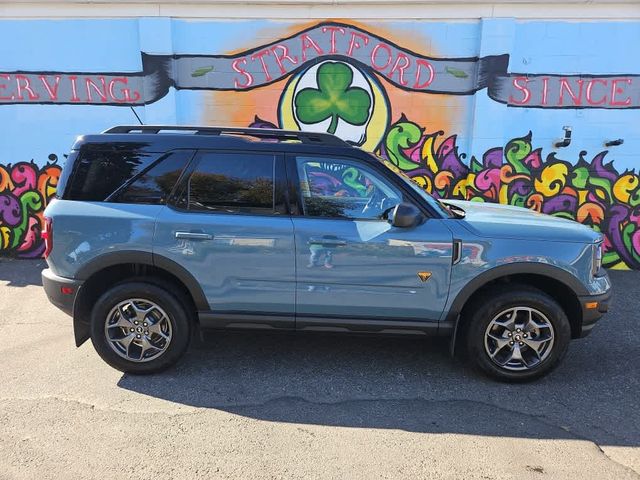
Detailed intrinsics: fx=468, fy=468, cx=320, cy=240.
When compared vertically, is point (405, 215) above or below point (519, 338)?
above

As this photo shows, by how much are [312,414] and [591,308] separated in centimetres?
218

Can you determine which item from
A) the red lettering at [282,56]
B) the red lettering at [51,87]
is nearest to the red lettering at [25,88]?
the red lettering at [51,87]

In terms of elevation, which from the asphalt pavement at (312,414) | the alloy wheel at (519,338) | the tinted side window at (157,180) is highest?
the tinted side window at (157,180)

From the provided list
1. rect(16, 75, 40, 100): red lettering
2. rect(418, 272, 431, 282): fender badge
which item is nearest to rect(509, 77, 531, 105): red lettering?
rect(418, 272, 431, 282): fender badge

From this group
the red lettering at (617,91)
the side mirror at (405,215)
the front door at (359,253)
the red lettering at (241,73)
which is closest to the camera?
the side mirror at (405,215)

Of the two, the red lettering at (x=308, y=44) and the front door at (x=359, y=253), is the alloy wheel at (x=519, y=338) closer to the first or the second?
the front door at (x=359, y=253)

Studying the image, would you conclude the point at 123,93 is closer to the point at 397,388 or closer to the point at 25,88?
the point at 25,88

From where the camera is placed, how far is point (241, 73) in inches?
267

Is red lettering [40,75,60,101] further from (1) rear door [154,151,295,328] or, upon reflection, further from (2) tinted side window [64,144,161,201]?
(1) rear door [154,151,295,328]

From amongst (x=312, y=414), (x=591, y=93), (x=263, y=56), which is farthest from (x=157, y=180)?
(x=591, y=93)

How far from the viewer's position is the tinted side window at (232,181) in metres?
3.50

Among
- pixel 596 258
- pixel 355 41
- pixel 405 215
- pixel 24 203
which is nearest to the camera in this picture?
pixel 405 215

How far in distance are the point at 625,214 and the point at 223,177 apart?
6225 mm

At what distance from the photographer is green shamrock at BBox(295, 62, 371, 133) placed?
6746 mm
